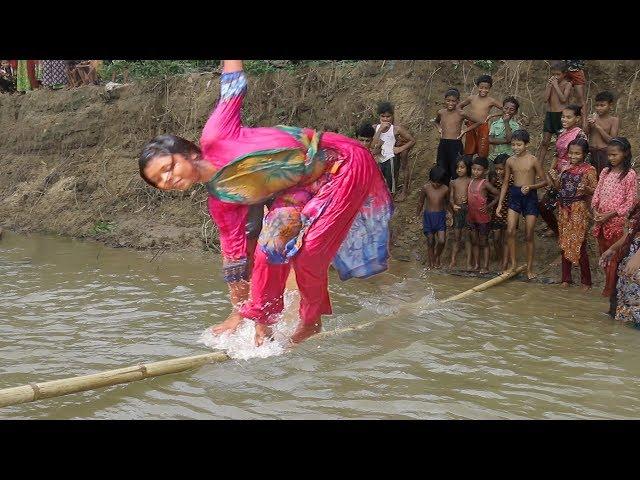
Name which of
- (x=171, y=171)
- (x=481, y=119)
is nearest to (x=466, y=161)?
(x=481, y=119)

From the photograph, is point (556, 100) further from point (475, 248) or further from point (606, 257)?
point (606, 257)

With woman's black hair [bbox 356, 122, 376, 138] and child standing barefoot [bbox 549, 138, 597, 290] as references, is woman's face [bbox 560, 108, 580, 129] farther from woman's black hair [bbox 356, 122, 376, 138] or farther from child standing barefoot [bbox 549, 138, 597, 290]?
woman's black hair [bbox 356, 122, 376, 138]

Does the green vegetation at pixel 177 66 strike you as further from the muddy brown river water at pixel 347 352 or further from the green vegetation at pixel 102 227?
the muddy brown river water at pixel 347 352

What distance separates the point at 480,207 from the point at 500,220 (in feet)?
0.85

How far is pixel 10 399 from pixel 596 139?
18.6 ft

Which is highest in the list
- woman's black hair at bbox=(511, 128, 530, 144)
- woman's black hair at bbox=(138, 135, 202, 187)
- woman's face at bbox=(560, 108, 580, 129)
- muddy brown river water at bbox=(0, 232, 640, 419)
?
woman's face at bbox=(560, 108, 580, 129)

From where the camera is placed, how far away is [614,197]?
6.02 m

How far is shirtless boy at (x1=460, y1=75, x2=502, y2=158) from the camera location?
764 cm

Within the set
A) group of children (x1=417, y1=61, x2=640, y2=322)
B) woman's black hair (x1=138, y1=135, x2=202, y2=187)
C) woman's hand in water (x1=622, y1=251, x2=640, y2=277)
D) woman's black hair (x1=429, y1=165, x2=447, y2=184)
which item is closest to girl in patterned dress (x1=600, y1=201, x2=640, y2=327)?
woman's hand in water (x1=622, y1=251, x2=640, y2=277)

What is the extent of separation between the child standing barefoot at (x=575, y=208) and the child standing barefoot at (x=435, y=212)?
45.3 inches

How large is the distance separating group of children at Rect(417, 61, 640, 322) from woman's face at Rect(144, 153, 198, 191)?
11.2 ft

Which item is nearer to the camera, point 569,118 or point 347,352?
point 347,352

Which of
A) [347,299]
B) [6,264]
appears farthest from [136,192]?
[347,299]

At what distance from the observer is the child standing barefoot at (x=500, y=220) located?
7.06 metres
